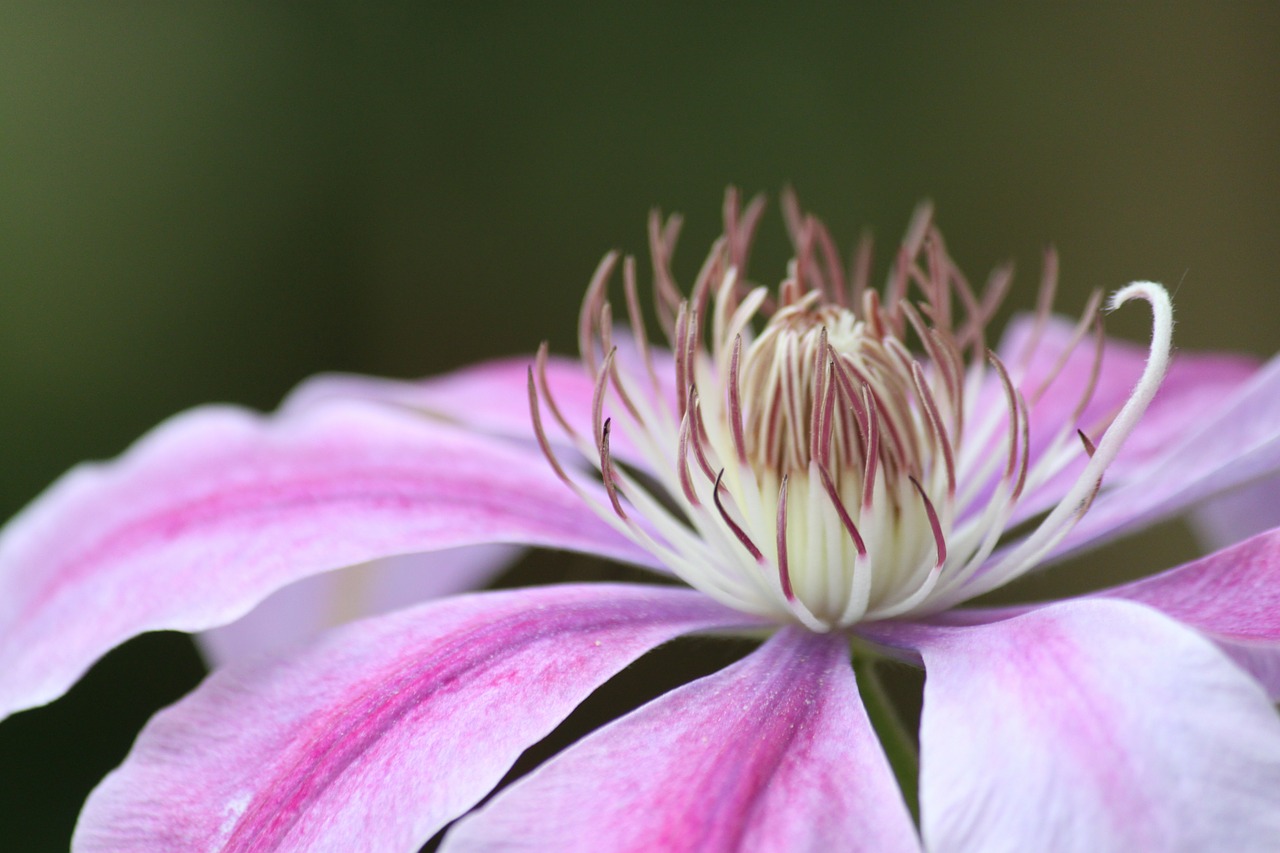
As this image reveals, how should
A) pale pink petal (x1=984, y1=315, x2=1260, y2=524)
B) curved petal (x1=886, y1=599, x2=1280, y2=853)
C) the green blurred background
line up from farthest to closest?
1. the green blurred background
2. pale pink petal (x1=984, y1=315, x2=1260, y2=524)
3. curved petal (x1=886, y1=599, x2=1280, y2=853)

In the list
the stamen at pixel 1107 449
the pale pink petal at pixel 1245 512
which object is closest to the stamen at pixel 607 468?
the stamen at pixel 1107 449

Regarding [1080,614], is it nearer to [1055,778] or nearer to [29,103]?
[1055,778]

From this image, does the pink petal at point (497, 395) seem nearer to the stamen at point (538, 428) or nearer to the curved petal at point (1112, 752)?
the stamen at point (538, 428)

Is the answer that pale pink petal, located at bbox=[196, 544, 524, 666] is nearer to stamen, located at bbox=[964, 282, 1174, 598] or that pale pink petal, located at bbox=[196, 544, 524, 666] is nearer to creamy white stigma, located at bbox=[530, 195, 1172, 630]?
creamy white stigma, located at bbox=[530, 195, 1172, 630]

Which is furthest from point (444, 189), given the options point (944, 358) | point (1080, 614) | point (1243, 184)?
point (1080, 614)

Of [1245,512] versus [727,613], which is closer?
[727,613]

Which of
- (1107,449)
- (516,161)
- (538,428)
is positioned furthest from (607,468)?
(516,161)

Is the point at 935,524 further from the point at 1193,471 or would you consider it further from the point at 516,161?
the point at 516,161

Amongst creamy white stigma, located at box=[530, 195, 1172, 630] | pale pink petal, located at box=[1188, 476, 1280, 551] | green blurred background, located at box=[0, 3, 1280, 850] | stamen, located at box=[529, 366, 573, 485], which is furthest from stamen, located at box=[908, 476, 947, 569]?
green blurred background, located at box=[0, 3, 1280, 850]

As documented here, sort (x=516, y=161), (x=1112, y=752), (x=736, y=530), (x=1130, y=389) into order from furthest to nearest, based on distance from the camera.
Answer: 1. (x=516, y=161)
2. (x=1130, y=389)
3. (x=736, y=530)
4. (x=1112, y=752)
